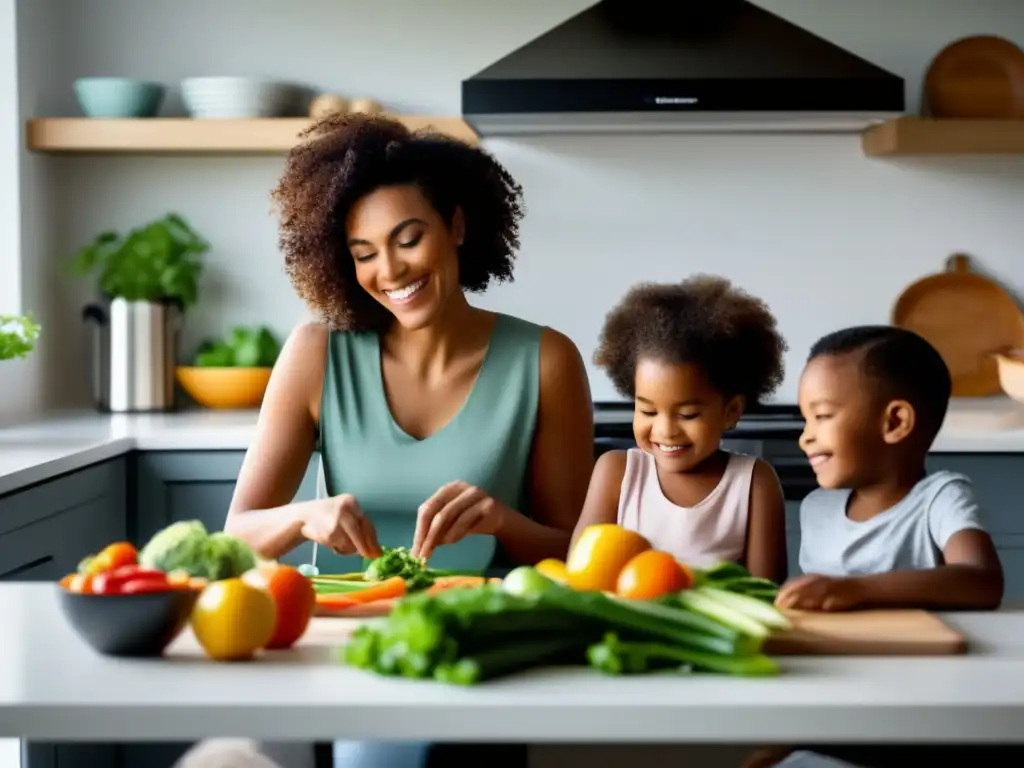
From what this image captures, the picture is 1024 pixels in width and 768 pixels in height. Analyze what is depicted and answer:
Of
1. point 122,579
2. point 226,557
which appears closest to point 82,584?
point 122,579

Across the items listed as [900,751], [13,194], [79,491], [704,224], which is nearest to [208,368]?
[13,194]

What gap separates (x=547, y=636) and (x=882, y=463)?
583 millimetres

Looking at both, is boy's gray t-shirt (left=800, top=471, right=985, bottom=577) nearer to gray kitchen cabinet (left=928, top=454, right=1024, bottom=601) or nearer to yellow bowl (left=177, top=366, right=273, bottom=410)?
gray kitchen cabinet (left=928, top=454, right=1024, bottom=601)

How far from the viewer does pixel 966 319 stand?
3.66m

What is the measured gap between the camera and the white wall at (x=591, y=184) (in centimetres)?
369

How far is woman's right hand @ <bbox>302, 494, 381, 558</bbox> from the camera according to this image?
160cm

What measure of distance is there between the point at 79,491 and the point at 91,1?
1.58 meters

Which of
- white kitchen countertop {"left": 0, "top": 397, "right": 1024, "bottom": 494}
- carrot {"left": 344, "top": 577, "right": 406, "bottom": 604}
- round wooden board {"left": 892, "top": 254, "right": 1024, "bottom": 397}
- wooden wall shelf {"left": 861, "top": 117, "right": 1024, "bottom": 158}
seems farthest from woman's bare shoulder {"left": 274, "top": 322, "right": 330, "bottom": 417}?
round wooden board {"left": 892, "top": 254, "right": 1024, "bottom": 397}

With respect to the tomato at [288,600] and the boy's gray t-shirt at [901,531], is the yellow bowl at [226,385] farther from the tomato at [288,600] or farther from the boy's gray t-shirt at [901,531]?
the tomato at [288,600]

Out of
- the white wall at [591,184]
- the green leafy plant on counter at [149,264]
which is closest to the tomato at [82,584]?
the green leafy plant on counter at [149,264]

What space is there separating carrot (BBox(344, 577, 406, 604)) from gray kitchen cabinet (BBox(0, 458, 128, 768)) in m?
1.14

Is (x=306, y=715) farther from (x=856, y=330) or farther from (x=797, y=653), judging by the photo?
(x=856, y=330)

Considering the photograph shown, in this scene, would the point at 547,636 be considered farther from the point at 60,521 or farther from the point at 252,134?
the point at 252,134

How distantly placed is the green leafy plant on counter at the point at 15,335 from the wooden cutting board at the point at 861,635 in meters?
1.59
